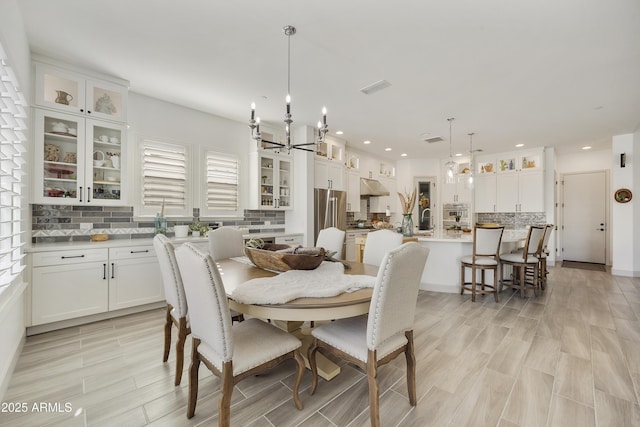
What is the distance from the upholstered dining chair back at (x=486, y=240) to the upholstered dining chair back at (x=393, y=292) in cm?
267

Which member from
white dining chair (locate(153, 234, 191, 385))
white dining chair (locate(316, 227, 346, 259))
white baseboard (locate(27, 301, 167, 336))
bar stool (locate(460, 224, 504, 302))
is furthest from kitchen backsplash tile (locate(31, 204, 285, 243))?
bar stool (locate(460, 224, 504, 302))

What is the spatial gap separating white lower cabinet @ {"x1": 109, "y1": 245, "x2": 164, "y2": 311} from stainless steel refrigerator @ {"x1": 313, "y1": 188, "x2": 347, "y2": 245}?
2614 millimetres

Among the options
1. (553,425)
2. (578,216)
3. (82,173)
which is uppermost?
(82,173)

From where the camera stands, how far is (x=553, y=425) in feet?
5.28

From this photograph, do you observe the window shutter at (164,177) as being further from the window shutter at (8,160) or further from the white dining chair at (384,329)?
the white dining chair at (384,329)

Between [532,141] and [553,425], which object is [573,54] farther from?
[532,141]

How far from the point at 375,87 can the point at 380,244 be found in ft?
6.59

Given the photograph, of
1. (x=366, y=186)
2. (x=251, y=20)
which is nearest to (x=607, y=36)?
(x=251, y=20)

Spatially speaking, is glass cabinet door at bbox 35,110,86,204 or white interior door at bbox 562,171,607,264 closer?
glass cabinet door at bbox 35,110,86,204

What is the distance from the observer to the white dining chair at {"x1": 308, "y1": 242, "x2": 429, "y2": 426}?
146 centimetres

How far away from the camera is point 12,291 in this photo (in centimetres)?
211

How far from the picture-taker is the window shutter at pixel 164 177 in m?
3.76

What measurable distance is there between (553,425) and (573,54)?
3173 millimetres

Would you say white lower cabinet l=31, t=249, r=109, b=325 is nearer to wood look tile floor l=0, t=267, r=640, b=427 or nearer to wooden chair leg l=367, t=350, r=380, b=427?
wood look tile floor l=0, t=267, r=640, b=427
